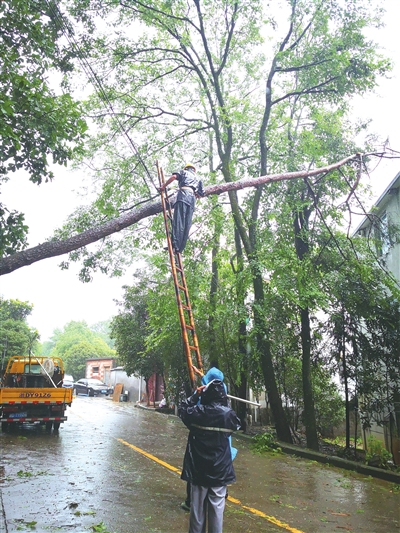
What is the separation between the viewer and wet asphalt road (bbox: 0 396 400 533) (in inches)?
229

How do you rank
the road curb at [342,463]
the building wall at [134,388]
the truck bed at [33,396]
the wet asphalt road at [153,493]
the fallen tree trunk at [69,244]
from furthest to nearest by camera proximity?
the building wall at [134,388]
the truck bed at [33,396]
the road curb at [342,463]
the fallen tree trunk at [69,244]
the wet asphalt road at [153,493]

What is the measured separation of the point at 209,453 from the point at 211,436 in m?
0.16

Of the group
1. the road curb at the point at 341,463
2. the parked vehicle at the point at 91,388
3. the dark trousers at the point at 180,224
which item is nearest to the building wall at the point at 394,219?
the road curb at the point at 341,463

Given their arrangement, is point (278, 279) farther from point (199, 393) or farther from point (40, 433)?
point (40, 433)

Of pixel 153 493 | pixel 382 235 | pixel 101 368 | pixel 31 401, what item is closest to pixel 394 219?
pixel 382 235

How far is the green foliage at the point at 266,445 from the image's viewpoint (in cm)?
1271

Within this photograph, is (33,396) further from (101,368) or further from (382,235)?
(101,368)

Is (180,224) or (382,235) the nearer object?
(180,224)

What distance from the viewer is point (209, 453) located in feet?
15.5

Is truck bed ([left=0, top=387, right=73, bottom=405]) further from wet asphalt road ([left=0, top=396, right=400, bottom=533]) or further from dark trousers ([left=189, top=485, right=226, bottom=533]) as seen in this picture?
dark trousers ([left=189, top=485, right=226, bottom=533])

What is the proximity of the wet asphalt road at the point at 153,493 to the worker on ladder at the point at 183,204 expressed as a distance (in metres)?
3.67

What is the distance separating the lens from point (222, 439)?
480cm

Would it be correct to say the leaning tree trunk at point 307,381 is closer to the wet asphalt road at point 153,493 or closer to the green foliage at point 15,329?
the wet asphalt road at point 153,493

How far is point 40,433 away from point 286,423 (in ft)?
25.1
